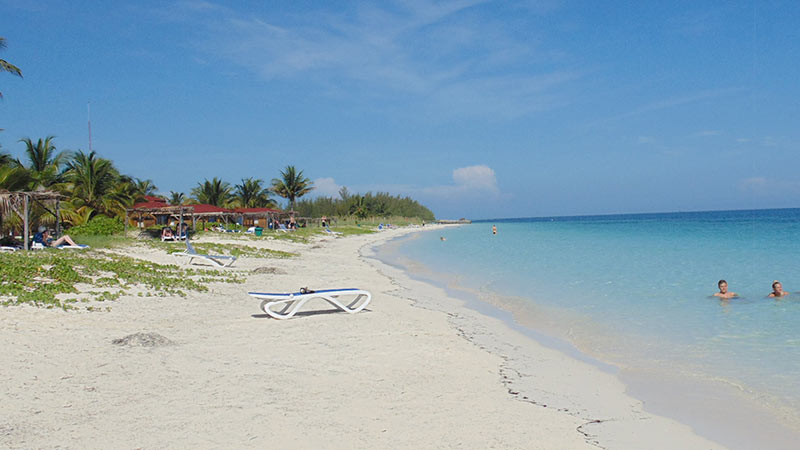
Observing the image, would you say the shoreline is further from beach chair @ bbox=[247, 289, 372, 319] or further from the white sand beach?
beach chair @ bbox=[247, 289, 372, 319]

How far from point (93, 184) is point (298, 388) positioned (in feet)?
91.0

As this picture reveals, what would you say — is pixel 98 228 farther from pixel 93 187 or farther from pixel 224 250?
pixel 224 250

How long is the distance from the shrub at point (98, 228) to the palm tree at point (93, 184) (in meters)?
1.78

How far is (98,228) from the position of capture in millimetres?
24609

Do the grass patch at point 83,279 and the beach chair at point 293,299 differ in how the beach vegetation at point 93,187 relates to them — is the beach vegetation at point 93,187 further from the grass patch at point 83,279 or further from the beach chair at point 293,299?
the beach chair at point 293,299

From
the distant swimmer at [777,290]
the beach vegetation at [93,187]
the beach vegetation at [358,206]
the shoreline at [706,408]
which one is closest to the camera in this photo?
the shoreline at [706,408]

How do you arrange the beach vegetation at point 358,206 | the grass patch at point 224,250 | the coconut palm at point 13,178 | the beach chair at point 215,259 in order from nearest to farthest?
the beach chair at point 215,259 → the coconut palm at point 13,178 → the grass patch at point 224,250 → the beach vegetation at point 358,206

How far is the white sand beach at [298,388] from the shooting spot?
3984 mm

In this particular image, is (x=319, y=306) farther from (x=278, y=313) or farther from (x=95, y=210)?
(x=95, y=210)

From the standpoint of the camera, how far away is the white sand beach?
13.1ft

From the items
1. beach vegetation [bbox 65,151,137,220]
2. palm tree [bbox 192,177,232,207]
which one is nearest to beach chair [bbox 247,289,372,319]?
beach vegetation [bbox 65,151,137,220]

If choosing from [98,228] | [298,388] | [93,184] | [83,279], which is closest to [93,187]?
[93,184]

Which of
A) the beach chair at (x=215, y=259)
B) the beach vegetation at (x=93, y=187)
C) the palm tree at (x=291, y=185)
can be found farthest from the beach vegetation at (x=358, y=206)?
the beach chair at (x=215, y=259)

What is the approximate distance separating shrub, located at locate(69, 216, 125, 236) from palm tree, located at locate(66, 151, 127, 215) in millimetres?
1782
